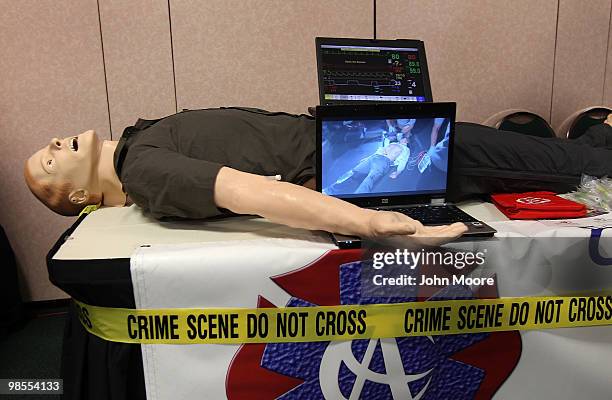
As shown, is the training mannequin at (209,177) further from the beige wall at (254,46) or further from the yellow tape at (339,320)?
the beige wall at (254,46)

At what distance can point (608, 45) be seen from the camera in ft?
9.41

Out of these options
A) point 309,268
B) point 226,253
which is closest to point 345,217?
point 309,268

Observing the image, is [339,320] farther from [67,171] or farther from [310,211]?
[67,171]

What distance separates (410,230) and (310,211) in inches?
8.9

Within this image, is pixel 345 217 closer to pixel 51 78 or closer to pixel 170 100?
pixel 170 100

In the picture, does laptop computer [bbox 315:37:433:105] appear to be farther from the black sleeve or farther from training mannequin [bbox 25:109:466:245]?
the black sleeve

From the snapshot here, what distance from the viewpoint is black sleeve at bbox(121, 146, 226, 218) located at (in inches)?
51.1

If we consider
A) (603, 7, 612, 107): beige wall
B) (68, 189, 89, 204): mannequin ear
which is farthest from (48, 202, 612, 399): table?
(603, 7, 612, 107): beige wall

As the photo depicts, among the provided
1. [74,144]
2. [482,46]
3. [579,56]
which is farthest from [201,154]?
[579,56]

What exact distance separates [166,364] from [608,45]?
281 cm

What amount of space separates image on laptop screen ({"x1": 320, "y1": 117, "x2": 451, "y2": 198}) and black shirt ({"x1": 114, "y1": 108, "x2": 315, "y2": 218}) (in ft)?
0.57

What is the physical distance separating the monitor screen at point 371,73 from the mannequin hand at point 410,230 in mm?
472

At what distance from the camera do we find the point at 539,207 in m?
1.41

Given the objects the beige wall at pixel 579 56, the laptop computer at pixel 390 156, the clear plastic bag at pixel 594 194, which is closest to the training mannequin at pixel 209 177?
the laptop computer at pixel 390 156
